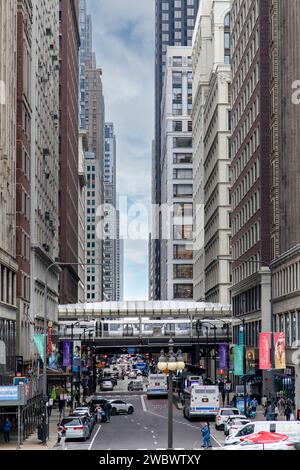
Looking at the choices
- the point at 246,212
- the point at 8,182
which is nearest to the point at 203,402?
the point at 8,182

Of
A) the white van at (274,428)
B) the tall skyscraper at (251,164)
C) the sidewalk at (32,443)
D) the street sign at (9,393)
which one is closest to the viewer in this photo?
the white van at (274,428)

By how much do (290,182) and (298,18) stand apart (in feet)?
47.2

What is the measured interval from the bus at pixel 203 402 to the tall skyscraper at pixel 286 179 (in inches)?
306

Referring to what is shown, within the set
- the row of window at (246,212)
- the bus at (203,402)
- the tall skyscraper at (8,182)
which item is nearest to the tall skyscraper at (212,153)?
the row of window at (246,212)

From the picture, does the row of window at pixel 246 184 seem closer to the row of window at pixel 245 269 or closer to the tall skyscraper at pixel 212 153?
the row of window at pixel 245 269

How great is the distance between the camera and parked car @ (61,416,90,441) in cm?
5059

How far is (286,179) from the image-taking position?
82.8m

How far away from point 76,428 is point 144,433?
6237 millimetres

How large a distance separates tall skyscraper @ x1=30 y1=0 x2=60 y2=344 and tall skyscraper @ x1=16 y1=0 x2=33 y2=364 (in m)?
3.80

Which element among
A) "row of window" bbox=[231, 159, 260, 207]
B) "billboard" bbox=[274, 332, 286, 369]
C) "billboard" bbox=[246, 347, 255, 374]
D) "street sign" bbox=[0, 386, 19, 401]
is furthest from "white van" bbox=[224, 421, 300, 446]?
"row of window" bbox=[231, 159, 260, 207]

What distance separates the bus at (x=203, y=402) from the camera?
6781cm

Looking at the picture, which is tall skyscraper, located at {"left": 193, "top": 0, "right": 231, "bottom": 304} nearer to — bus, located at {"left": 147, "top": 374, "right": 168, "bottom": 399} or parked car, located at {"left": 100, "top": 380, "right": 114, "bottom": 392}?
parked car, located at {"left": 100, "top": 380, "right": 114, "bottom": 392}
